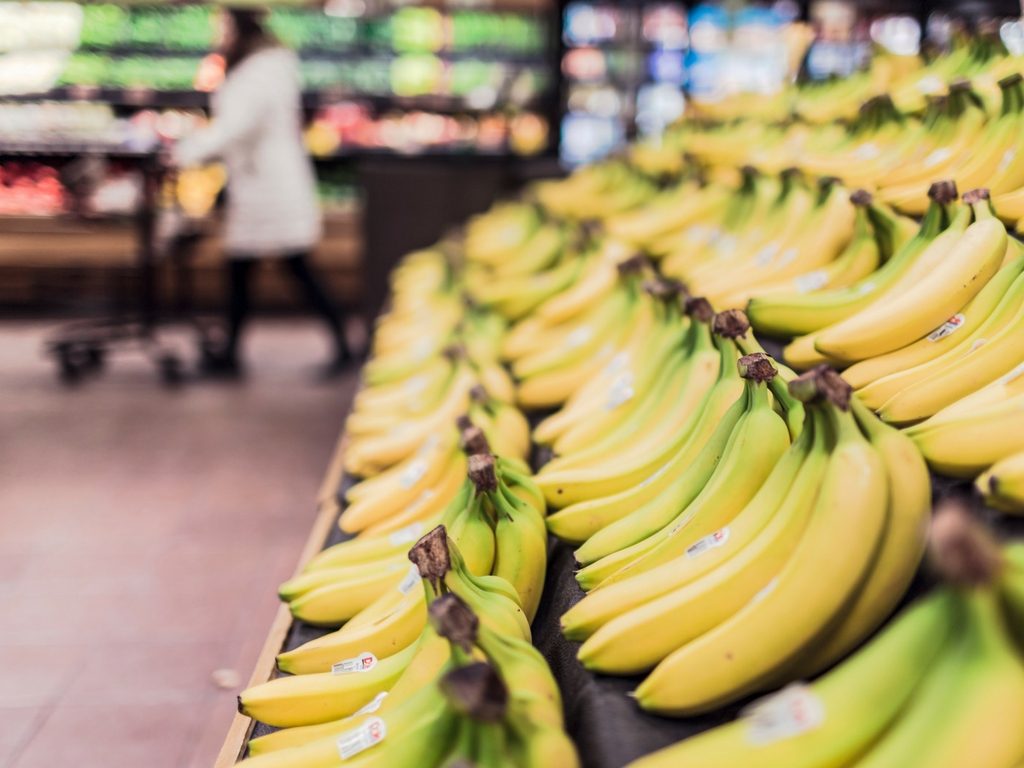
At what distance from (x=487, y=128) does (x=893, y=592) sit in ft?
19.5

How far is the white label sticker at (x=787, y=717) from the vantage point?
2.62ft

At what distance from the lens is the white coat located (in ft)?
16.4

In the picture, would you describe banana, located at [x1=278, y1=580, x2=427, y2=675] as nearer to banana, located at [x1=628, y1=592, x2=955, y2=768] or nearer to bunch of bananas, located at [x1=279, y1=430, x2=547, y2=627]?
bunch of bananas, located at [x1=279, y1=430, x2=547, y2=627]

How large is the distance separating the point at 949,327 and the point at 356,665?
2.95ft

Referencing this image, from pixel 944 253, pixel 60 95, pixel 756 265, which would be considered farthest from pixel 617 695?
pixel 60 95

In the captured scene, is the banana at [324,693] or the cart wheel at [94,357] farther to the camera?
the cart wheel at [94,357]

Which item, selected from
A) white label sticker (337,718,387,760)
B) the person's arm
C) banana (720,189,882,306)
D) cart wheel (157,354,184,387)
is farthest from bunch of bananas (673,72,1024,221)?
cart wheel (157,354,184,387)

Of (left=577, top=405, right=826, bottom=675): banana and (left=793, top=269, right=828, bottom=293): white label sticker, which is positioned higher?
(left=793, top=269, right=828, bottom=293): white label sticker

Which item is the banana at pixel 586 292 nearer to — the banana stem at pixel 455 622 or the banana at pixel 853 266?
the banana at pixel 853 266

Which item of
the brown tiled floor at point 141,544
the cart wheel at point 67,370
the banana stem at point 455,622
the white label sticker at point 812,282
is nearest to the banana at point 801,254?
the white label sticker at point 812,282

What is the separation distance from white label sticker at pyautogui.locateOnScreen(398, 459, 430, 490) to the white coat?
3531mm

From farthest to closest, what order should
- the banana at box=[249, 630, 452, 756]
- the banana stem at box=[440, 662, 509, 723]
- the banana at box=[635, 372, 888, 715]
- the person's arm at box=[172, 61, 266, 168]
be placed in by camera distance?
the person's arm at box=[172, 61, 266, 168] → the banana at box=[249, 630, 452, 756] → the banana at box=[635, 372, 888, 715] → the banana stem at box=[440, 662, 509, 723]

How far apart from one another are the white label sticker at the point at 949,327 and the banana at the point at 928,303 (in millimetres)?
13

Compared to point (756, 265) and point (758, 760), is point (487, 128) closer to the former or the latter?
point (756, 265)
